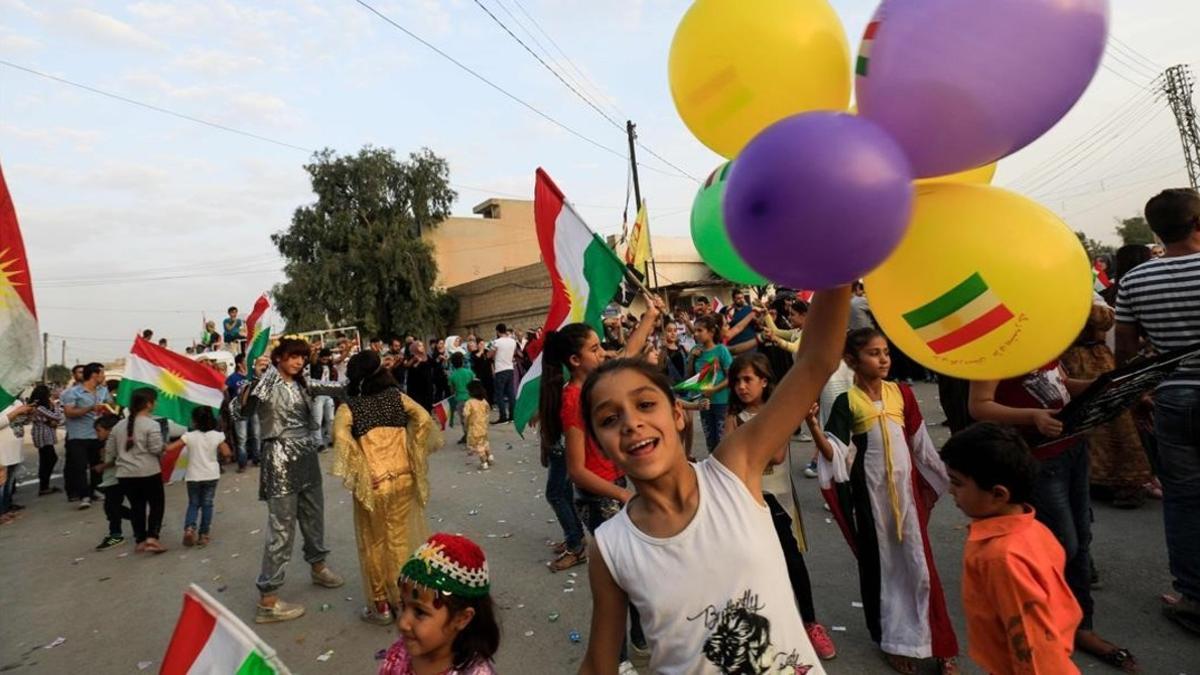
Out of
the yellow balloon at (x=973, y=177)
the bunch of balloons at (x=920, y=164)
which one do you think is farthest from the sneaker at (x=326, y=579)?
the yellow balloon at (x=973, y=177)

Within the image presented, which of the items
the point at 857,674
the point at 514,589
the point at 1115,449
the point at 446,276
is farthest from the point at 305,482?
the point at 446,276

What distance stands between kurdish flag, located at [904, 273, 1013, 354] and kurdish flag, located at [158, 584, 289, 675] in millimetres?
1680

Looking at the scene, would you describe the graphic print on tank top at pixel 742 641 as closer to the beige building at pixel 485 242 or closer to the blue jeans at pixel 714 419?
the blue jeans at pixel 714 419

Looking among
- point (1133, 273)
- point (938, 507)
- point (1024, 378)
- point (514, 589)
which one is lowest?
point (514, 589)

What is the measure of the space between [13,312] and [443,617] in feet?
6.48

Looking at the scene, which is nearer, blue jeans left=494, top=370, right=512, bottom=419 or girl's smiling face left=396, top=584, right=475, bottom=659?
girl's smiling face left=396, top=584, right=475, bottom=659

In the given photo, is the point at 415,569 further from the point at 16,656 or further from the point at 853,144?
the point at 16,656

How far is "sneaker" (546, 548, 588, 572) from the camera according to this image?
4914 mm

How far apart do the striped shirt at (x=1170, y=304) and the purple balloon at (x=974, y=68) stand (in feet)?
5.96

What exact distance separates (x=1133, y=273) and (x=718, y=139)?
2.26 metres

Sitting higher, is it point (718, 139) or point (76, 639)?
point (718, 139)

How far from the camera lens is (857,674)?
3043 mm

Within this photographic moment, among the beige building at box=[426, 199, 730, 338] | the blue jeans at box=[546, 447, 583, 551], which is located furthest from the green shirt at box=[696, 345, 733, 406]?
the beige building at box=[426, 199, 730, 338]

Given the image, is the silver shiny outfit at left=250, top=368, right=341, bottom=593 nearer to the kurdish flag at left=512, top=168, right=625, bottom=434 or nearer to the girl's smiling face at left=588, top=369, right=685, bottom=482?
the kurdish flag at left=512, top=168, right=625, bottom=434
